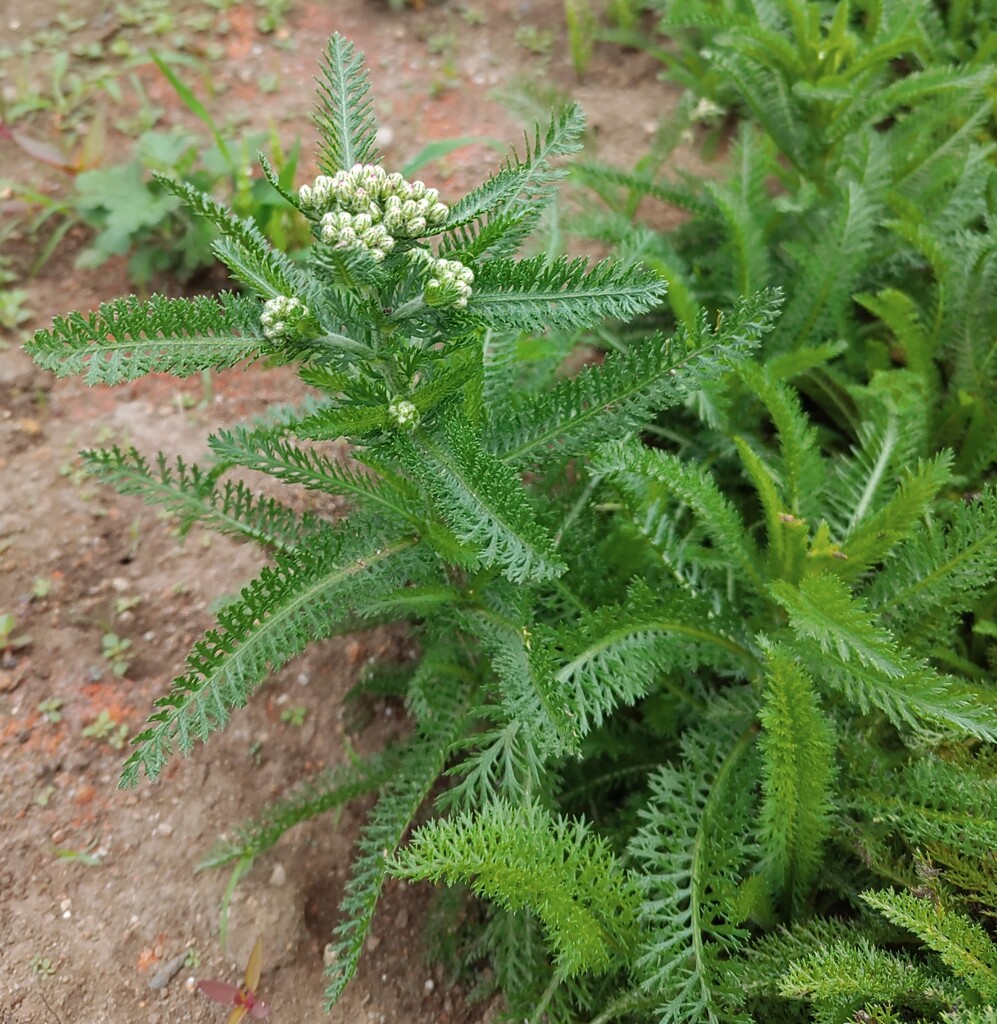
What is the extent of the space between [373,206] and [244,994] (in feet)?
4.87

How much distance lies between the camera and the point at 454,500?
1260 millimetres

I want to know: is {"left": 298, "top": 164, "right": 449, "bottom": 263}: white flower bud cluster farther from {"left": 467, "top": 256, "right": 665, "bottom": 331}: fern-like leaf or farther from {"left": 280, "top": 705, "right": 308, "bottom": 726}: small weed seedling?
{"left": 280, "top": 705, "right": 308, "bottom": 726}: small weed seedling

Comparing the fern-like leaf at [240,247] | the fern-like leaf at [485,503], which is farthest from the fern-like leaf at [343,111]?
the fern-like leaf at [485,503]

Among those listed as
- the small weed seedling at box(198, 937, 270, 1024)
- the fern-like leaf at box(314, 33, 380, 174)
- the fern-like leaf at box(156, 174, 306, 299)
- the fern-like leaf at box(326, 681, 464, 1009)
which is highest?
the fern-like leaf at box(314, 33, 380, 174)

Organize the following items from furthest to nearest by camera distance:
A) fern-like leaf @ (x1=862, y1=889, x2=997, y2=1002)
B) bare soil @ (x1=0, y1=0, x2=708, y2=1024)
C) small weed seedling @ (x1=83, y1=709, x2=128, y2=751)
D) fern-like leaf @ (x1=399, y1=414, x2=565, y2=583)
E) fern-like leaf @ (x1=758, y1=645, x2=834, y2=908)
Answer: small weed seedling @ (x1=83, y1=709, x2=128, y2=751) < bare soil @ (x1=0, y1=0, x2=708, y2=1024) < fern-like leaf @ (x1=758, y1=645, x2=834, y2=908) < fern-like leaf @ (x1=862, y1=889, x2=997, y2=1002) < fern-like leaf @ (x1=399, y1=414, x2=565, y2=583)

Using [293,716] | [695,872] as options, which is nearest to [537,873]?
[695,872]

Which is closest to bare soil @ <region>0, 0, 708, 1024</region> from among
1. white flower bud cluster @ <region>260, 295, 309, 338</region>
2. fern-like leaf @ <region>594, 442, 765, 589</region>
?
fern-like leaf @ <region>594, 442, 765, 589</region>

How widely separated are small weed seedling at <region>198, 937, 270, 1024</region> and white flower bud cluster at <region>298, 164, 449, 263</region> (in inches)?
54.4

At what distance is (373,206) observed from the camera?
1.17 meters

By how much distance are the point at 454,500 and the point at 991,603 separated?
4.35ft

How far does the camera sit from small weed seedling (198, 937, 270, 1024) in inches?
64.1

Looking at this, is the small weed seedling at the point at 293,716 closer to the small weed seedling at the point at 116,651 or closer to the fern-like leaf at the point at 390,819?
the fern-like leaf at the point at 390,819

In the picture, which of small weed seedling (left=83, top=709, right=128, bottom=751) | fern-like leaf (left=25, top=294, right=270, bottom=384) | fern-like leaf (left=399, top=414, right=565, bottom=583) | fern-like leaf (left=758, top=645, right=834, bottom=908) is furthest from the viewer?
small weed seedling (left=83, top=709, right=128, bottom=751)

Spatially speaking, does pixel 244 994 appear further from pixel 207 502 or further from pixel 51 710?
pixel 207 502
